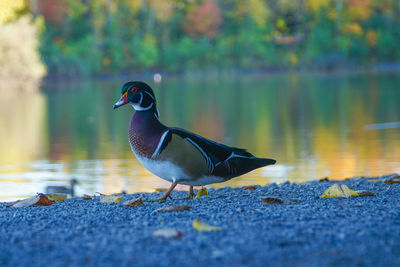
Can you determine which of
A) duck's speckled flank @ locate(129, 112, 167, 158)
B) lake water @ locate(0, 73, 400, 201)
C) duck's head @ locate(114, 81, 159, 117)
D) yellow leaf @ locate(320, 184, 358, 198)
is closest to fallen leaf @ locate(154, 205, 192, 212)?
duck's speckled flank @ locate(129, 112, 167, 158)

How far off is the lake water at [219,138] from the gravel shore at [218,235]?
281 centimetres

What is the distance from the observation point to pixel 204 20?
6925 centimetres

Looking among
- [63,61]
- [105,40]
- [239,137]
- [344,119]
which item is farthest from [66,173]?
[105,40]

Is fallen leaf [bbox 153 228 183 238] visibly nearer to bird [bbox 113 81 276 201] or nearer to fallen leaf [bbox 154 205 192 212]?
fallen leaf [bbox 154 205 192 212]

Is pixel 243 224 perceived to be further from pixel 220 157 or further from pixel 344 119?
pixel 344 119

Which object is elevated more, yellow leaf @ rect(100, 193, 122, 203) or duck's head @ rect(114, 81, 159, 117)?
duck's head @ rect(114, 81, 159, 117)

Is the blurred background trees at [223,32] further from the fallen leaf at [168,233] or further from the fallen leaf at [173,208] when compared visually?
the fallen leaf at [168,233]

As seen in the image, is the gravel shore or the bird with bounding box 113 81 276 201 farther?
the bird with bounding box 113 81 276 201

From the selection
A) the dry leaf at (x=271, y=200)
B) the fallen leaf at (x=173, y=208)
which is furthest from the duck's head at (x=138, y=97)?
A: the dry leaf at (x=271, y=200)

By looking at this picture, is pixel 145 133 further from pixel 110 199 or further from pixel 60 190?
pixel 60 190

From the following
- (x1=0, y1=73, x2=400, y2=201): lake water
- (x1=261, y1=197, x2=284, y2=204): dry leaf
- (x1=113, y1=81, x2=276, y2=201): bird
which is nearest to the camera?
(x1=261, y1=197, x2=284, y2=204): dry leaf

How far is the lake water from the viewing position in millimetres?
9875

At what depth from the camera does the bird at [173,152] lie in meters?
4.88

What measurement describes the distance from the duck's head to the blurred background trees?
56039 mm
